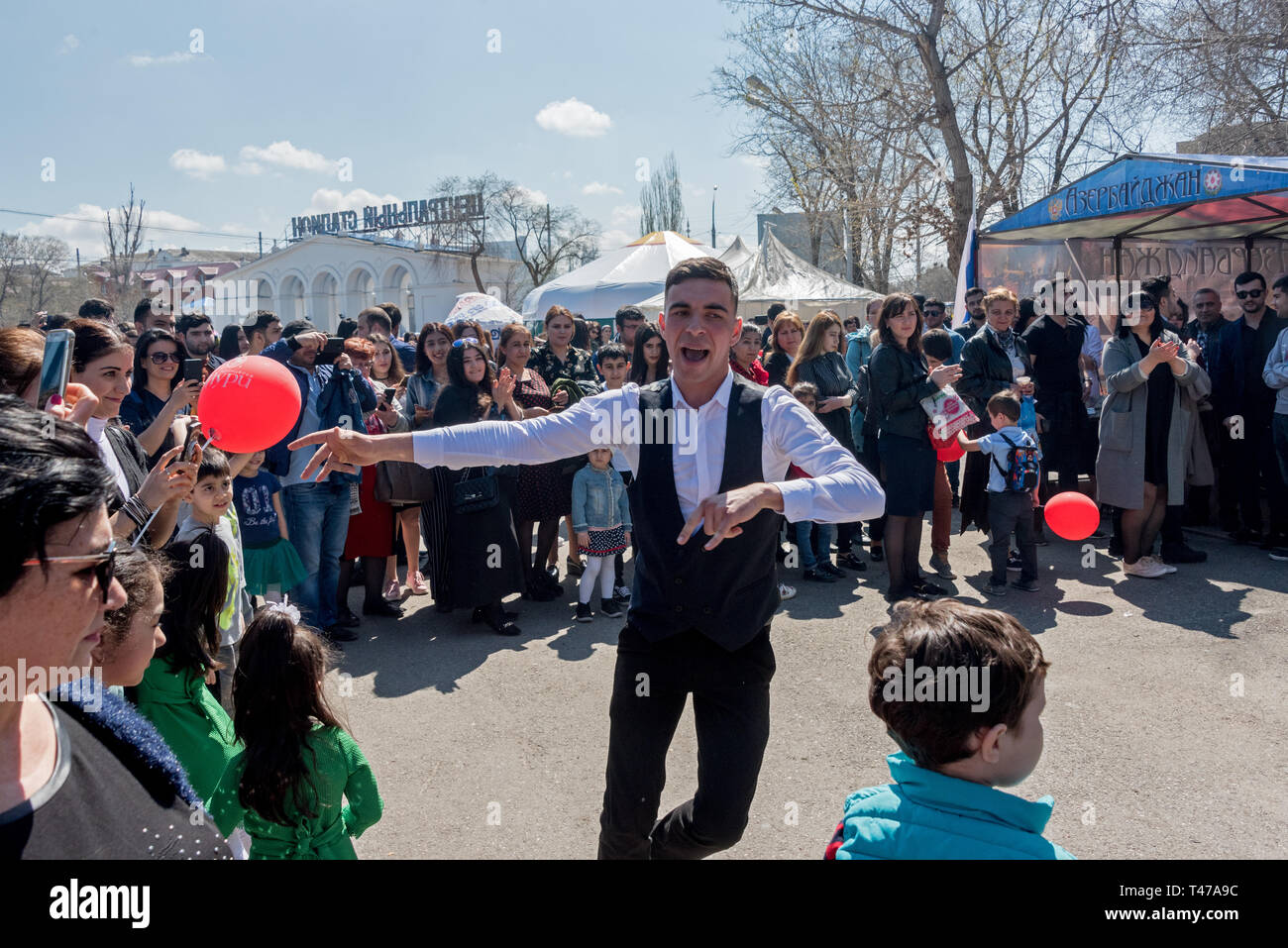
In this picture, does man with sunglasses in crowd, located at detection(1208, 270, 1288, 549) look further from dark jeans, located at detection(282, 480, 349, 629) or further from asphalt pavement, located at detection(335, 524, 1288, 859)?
dark jeans, located at detection(282, 480, 349, 629)

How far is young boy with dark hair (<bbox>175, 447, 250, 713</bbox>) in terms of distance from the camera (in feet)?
11.4

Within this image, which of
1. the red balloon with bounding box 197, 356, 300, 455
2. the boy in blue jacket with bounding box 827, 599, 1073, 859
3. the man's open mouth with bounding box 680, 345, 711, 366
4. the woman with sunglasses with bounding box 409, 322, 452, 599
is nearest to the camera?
the boy in blue jacket with bounding box 827, 599, 1073, 859

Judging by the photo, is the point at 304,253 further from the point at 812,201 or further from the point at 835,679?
the point at 835,679

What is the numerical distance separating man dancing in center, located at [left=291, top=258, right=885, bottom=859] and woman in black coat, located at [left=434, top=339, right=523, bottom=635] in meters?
3.25

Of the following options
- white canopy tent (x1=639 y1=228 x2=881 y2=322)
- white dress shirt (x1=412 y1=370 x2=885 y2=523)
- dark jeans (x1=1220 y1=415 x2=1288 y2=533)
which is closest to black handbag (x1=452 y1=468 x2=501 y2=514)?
white dress shirt (x1=412 y1=370 x2=885 y2=523)

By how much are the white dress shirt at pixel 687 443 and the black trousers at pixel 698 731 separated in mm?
453

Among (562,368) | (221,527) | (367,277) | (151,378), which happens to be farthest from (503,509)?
(367,277)

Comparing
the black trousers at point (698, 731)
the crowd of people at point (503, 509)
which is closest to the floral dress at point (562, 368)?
the crowd of people at point (503, 509)

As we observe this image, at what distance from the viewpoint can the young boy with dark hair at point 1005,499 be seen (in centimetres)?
653

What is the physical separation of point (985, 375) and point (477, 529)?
4.42 m

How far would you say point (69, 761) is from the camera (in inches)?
48.1

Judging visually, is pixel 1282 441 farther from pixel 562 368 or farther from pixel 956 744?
pixel 956 744

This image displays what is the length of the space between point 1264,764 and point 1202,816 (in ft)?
2.22

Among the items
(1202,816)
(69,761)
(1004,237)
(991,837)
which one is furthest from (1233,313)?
(69,761)
